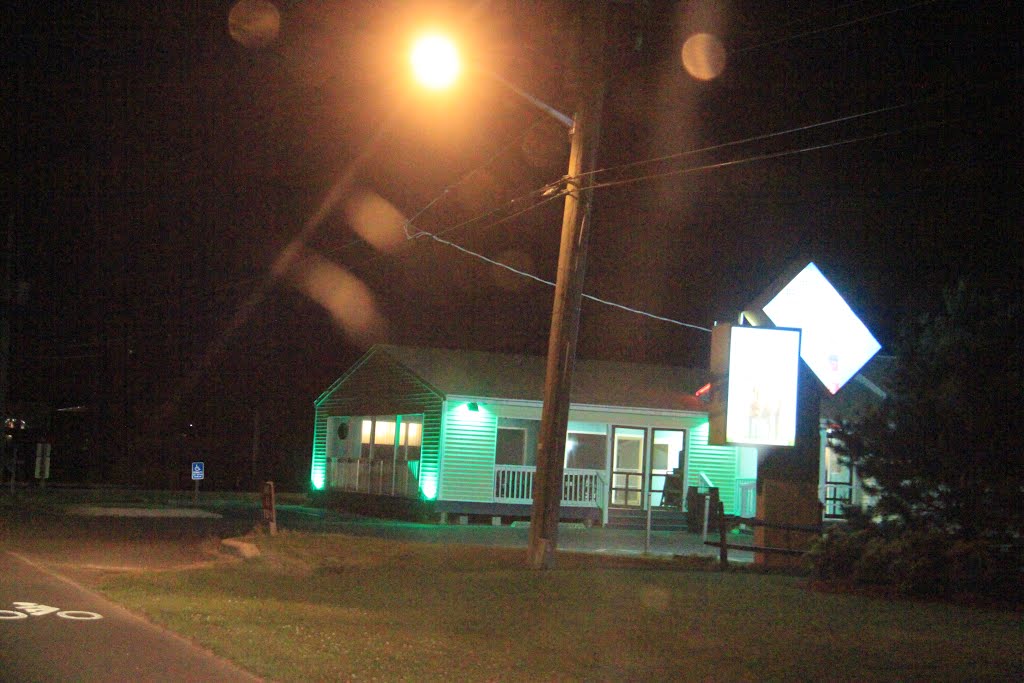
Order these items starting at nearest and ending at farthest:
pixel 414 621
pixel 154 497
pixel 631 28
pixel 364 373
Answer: pixel 414 621
pixel 631 28
pixel 364 373
pixel 154 497

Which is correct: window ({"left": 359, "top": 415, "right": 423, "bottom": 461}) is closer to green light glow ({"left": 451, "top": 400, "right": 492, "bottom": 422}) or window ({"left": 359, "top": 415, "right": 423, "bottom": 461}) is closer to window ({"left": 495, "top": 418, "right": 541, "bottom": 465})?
green light glow ({"left": 451, "top": 400, "right": 492, "bottom": 422})

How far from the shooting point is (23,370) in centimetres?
6188

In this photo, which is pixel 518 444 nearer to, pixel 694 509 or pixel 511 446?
pixel 511 446

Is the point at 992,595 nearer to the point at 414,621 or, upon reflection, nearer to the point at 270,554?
the point at 414,621

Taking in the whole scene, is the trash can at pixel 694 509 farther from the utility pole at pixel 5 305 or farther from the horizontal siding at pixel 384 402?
the utility pole at pixel 5 305

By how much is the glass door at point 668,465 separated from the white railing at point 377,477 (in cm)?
679

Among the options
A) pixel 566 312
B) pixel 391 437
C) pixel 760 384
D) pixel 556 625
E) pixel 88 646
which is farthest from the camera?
pixel 391 437

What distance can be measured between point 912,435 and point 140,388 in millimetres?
51112

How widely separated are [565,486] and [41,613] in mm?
19022

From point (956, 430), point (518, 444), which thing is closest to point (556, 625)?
point (956, 430)

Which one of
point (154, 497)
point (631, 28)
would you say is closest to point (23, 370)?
point (154, 497)

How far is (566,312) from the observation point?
1526cm

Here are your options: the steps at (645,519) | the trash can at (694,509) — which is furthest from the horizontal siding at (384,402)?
the trash can at (694,509)

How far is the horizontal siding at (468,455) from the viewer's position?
27984 mm
